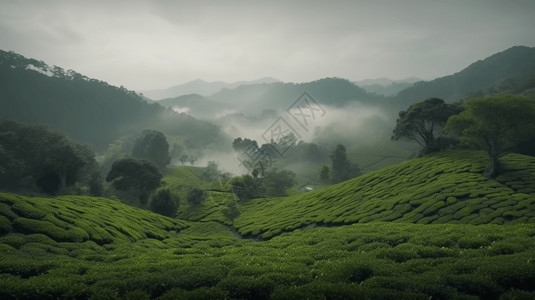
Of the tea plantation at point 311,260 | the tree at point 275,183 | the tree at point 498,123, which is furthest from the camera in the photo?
the tree at point 275,183

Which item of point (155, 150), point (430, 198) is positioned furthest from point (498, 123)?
point (155, 150)

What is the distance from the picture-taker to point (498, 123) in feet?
159

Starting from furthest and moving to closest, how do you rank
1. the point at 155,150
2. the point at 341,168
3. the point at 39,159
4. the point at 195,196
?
the point at 155,150
the point at 341,168
the point at 39,159
the point at 195,196

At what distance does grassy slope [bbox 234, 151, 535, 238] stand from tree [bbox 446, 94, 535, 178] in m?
3.30

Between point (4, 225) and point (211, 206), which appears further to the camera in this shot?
point (211, 206)

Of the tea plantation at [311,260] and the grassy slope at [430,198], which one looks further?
the grassy slope at [430,198]

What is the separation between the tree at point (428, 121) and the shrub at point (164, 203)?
67.4 metres

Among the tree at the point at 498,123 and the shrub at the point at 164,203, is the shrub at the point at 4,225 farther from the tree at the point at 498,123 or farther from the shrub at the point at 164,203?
the tree at the point at 498,123

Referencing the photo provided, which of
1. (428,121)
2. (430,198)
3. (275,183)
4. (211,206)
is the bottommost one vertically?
(275,183)

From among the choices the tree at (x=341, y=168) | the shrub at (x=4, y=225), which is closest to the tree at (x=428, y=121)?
the tree at (x=341, y=168)

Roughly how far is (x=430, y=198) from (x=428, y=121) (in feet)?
144

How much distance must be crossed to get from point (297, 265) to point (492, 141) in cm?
4999

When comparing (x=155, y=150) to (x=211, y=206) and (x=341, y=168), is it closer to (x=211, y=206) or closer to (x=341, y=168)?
(x=211, y=206)

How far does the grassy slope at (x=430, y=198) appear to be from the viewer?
34031 mm
